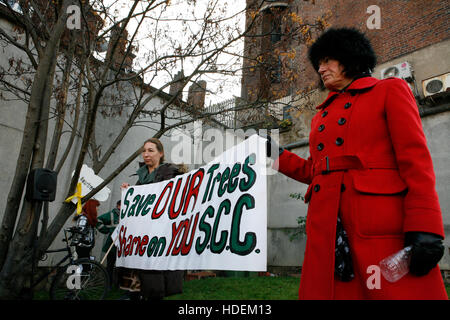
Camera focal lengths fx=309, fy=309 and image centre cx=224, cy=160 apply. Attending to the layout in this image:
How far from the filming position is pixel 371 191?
1427mm

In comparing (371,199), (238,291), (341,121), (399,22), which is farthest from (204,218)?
(399,22)

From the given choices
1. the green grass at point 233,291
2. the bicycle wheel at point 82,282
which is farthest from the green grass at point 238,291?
the bicycle wheel at point 82,282

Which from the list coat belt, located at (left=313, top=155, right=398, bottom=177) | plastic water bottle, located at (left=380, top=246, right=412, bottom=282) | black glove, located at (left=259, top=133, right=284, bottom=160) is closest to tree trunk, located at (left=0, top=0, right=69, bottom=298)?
black glove, located at (left=259, top=133, right=284, bottom=160)

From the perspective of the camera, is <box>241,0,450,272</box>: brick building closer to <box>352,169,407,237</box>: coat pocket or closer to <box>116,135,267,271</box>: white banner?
<box>116,135,267,271</box>: white banner

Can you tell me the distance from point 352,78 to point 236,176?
125 centimetres

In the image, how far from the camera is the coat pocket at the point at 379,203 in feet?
4.54

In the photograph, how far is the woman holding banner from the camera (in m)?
3.30

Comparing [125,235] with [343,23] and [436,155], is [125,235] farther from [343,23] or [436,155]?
[343,23]

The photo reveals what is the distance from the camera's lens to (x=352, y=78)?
189 centimetres

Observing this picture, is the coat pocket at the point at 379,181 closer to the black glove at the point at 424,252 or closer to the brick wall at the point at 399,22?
the black glove at the point at 424,252

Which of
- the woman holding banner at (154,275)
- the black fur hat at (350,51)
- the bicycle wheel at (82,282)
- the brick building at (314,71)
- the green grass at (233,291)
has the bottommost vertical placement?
the green grass at (233,291)

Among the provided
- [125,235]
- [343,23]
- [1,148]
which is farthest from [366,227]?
[343,23]

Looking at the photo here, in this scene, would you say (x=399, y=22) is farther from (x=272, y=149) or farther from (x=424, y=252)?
(x=424, y=252)

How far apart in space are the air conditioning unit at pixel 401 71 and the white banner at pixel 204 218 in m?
8.07
